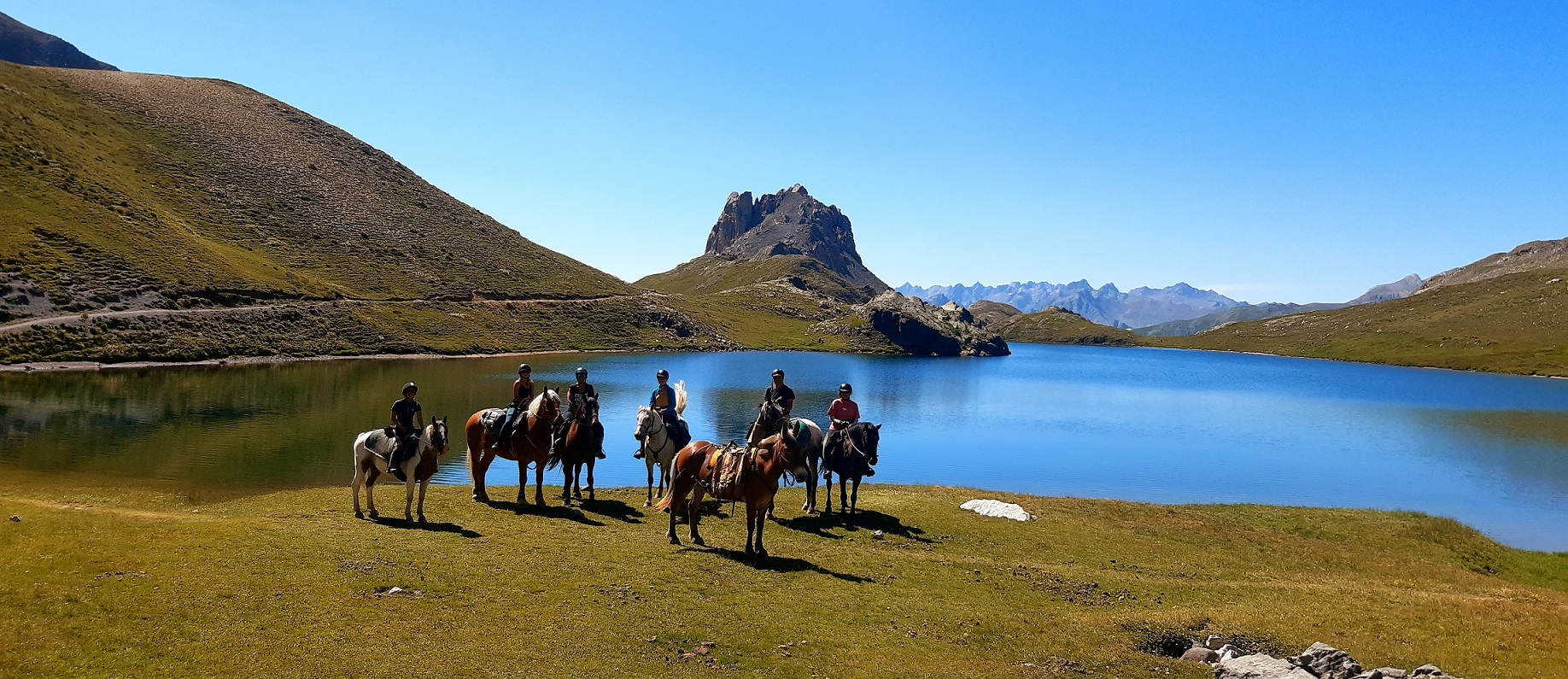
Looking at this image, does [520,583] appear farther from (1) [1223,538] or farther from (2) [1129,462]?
(2) [1129,462]

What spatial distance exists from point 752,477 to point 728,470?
2.50 ft

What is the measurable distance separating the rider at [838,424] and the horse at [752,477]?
5.51 m

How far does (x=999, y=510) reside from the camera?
24.9 meters

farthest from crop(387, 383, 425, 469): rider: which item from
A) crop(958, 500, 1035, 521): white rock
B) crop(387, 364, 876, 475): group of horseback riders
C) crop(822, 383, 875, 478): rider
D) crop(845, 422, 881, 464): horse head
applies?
crop(958, 500, 1035, 521): white rock

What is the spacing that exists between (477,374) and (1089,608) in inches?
3135

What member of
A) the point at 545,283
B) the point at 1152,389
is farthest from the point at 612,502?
the point at 545,283

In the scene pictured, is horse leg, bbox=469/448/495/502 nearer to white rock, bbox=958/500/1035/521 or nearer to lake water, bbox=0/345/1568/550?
lake water, bbox=0/345/1568/550

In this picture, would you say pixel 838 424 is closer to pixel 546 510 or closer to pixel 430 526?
pixel 546 510

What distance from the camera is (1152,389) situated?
4296 inches

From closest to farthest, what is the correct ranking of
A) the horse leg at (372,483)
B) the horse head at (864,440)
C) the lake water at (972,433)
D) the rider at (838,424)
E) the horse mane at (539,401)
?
the horse leg at (372,483) < the horse mane at (539,401) < the horse head at (864,440) < the rider at (838,424) < the lake water at (972,433)

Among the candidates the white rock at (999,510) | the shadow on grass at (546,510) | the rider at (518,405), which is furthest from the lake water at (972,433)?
the white rock at (999,510)

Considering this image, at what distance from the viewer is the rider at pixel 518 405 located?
2220cm

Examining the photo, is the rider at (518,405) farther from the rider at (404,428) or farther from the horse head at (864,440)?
the horse head at (864,440)

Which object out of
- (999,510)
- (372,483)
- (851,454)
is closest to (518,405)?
(372,483)
